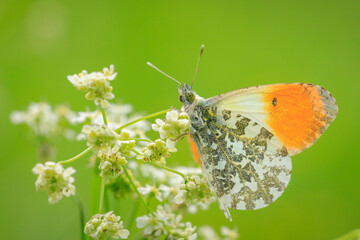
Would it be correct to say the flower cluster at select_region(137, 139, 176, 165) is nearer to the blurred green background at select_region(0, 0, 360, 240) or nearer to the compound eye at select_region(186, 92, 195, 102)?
the compound eye at select_region(186, 92, 195, 102)

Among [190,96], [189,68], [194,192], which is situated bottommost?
[194,192]

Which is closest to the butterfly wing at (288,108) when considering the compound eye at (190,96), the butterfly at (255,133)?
the butterfly at (255,133)

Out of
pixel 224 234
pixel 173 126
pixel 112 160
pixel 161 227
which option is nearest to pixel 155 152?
pixel 173 126

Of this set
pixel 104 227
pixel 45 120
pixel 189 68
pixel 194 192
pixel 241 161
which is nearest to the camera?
pixel 104 227

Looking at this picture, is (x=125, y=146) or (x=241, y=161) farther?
(x=241, y=161)

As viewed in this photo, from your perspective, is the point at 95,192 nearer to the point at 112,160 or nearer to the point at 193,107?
the point at 112,160

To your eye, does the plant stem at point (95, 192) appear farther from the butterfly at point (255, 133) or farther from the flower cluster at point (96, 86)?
the butterfly at point (255, 133)

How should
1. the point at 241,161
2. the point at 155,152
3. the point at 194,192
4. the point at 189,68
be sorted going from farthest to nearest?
the point at 189,68 < the point at 241,161 < the point at 194,192 < the point at 155,152

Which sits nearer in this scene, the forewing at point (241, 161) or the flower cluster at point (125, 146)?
the flower cluster at point (125, 146)
